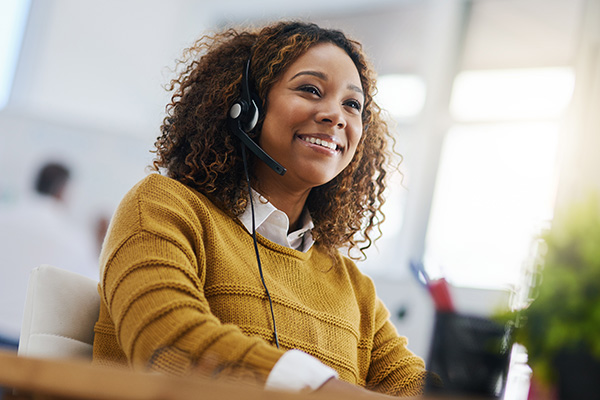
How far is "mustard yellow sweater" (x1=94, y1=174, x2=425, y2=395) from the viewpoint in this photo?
81 centimetres

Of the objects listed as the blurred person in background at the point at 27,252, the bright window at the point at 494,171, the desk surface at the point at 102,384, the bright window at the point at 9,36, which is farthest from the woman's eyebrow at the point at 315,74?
the bright window at the point at 9,36

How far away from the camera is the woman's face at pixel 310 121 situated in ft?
4.48

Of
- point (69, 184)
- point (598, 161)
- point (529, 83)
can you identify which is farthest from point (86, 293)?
point (529, 83)

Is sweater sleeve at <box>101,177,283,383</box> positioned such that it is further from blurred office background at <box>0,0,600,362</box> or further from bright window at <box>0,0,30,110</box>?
bright window at <box>0,0,30,110</box>

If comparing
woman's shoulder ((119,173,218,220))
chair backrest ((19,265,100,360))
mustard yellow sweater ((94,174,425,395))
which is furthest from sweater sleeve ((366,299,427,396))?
chair backrest ((19,265,100,360))

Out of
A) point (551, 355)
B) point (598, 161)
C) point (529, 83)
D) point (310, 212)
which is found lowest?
point (551, 355)

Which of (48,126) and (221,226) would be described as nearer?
(221,226)

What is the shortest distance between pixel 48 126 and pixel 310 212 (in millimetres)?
2716

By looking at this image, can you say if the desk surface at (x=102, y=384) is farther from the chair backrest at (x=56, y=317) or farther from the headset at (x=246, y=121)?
the headset at (x=246, y=121)

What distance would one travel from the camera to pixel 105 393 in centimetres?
48

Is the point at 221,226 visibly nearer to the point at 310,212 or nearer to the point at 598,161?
the point at 310,212

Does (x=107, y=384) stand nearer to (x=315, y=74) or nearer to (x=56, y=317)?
(x=56, y=317)

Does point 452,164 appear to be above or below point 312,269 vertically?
above

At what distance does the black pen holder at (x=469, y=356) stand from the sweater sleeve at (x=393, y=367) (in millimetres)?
645
